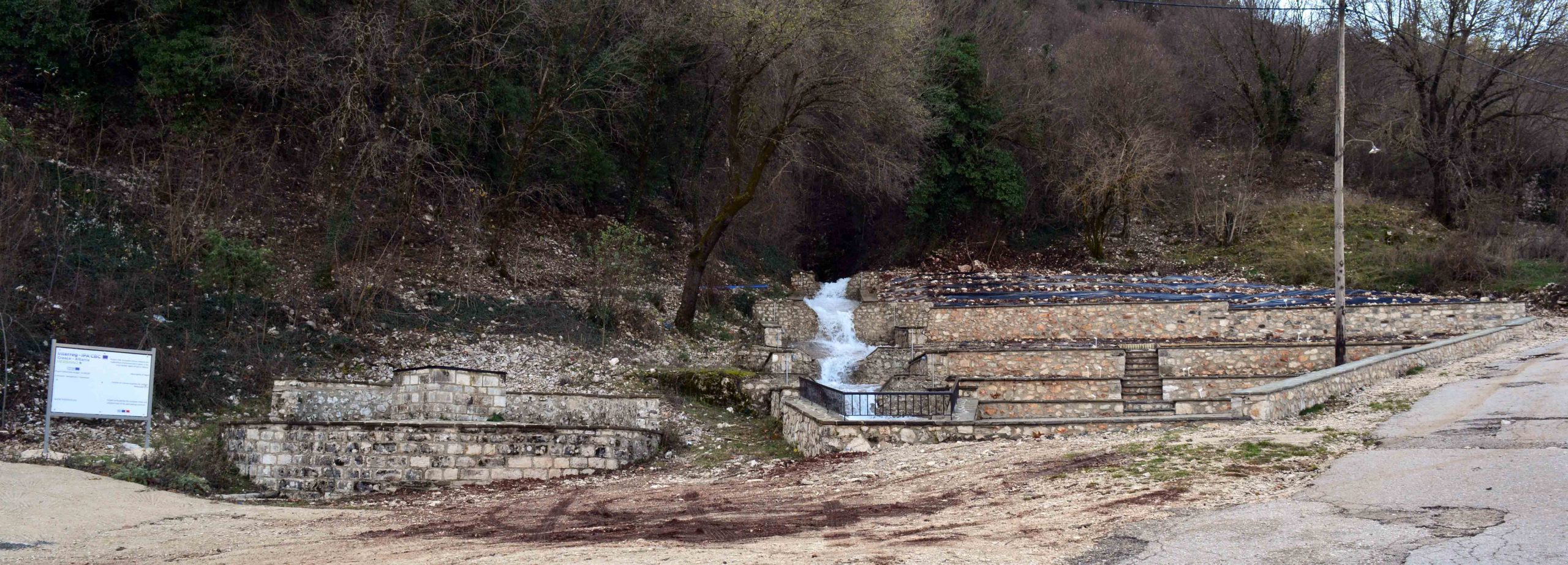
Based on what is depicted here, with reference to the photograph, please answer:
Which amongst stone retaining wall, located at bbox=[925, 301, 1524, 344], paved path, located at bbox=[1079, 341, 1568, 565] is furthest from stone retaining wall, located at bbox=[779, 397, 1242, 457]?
stone retaining wall, located at bbox=[925, 301, 1524, 344]

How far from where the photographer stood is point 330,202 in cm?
2030

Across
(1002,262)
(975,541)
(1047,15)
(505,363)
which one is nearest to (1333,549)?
(975,541)

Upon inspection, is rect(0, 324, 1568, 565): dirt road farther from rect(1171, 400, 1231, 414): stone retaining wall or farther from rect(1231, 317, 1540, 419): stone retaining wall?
rect(1171, 400, 1231, 414): stone retaining wall

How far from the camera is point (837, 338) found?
26.5 meters

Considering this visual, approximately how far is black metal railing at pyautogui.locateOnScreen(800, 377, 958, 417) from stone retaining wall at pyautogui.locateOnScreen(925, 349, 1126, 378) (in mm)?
5514

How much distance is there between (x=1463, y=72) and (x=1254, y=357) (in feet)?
56.5

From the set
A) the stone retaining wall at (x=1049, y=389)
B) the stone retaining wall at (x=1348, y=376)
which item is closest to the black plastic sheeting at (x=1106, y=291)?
the stone retaining wall at (x=1348, y=376)

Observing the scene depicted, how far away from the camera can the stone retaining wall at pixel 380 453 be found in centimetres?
1277

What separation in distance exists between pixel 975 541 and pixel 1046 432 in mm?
5762

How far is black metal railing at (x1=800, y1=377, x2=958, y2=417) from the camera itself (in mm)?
14258

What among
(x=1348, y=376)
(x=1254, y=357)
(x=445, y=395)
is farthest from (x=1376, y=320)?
(x=445, y=395)

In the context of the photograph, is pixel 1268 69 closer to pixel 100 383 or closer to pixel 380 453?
pixel 380 453

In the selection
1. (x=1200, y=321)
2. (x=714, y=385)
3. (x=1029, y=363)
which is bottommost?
(x=714, y=385)

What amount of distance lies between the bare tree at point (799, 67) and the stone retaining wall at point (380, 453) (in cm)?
999
